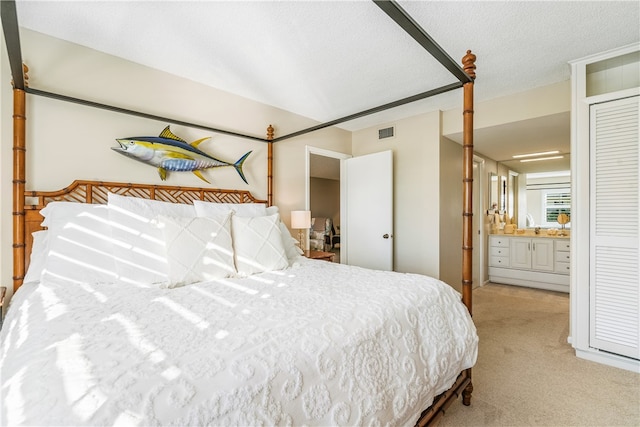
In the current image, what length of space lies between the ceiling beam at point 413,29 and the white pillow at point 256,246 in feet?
5.02

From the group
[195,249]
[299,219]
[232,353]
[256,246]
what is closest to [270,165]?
[299,219]

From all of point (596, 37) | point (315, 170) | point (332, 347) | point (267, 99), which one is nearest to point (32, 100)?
point (267, 99)

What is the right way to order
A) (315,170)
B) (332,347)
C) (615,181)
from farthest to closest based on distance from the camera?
1. (315,170)
2. (615,181)
3. (332,347)

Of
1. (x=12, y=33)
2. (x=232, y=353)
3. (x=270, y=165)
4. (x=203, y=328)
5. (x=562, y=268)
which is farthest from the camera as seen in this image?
(x=562, y=268)

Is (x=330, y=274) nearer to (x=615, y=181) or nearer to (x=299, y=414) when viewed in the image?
(x=299, y=414)

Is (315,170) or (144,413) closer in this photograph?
(144,413)

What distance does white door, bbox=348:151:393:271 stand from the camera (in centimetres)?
363

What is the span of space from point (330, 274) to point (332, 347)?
3.31 ft

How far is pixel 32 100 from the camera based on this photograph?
6.21 feet

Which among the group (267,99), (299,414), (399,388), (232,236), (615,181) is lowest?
(399,388)

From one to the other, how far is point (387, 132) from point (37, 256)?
3632 millimetres

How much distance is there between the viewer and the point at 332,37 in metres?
2.03

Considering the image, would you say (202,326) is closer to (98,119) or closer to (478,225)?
(98,119)

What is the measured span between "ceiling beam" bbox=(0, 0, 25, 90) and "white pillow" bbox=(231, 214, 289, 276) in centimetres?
135
